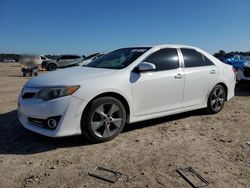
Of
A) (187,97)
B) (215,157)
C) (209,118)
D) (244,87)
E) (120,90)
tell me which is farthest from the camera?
(244,87)

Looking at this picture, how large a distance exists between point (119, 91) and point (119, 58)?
1080 mm

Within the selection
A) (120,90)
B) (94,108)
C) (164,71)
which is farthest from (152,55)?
(94,108)

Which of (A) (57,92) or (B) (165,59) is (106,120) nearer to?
(A) (57,92)

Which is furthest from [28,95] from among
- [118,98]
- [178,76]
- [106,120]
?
[178,76]

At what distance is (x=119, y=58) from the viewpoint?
5293mm

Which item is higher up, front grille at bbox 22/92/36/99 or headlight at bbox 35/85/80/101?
headlight at bbox 35/85/80/101

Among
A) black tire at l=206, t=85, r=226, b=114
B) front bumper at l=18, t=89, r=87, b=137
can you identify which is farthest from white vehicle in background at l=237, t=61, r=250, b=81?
front bumper at l=18, t=89, r=87, b=137

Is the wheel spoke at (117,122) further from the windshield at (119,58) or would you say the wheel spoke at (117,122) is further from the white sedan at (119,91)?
the windshield at (119,58)

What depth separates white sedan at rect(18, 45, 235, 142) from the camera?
4.02m

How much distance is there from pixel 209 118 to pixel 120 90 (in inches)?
97.5

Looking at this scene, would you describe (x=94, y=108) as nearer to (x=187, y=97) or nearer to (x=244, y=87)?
(x=187, y=97)

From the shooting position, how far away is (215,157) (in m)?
3.83

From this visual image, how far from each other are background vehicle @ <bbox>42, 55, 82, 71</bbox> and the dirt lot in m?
25.0

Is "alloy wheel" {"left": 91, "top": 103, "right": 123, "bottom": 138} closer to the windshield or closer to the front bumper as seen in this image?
the front bumper
